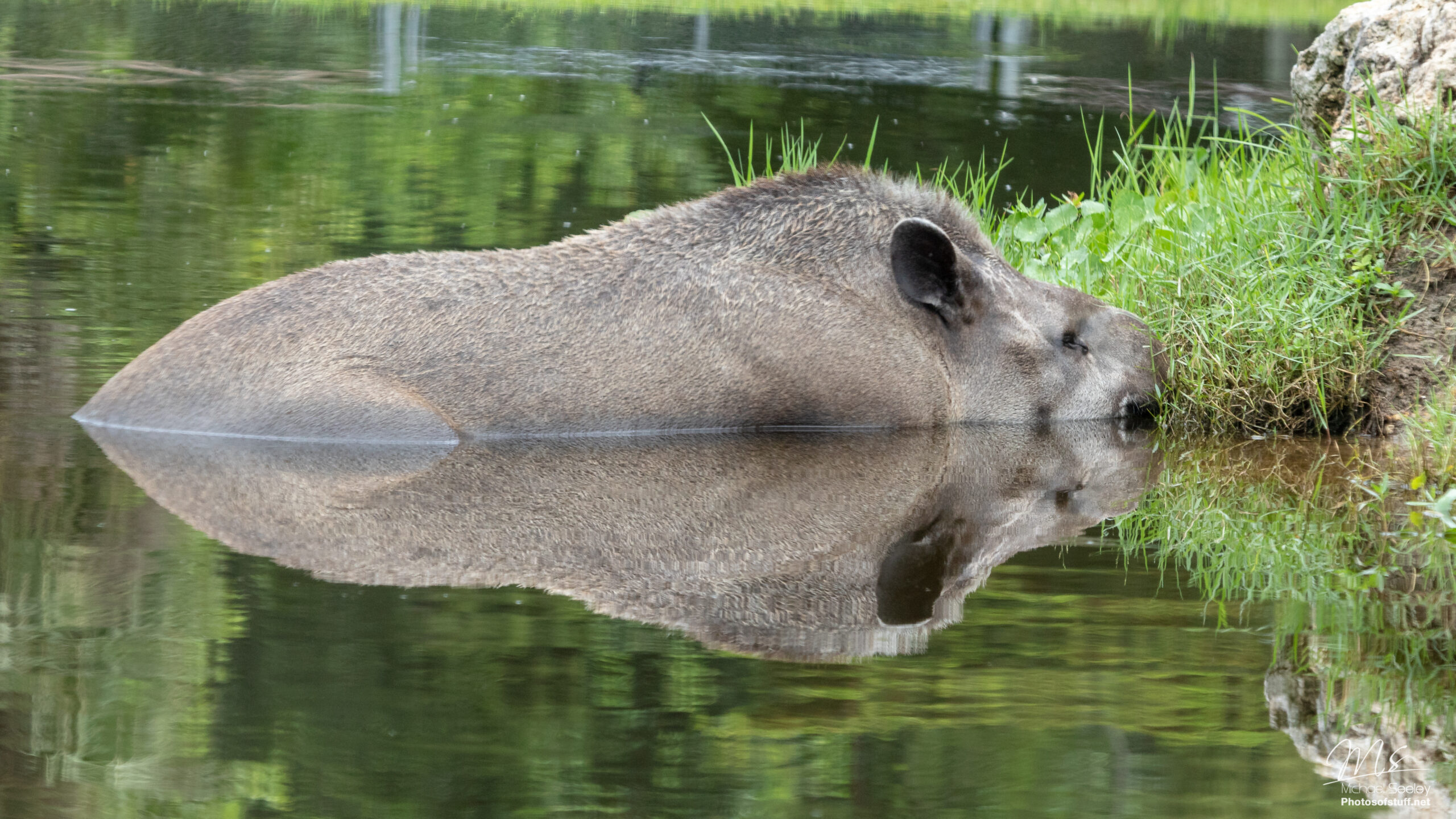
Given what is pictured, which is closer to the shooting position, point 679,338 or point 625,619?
point 625,619

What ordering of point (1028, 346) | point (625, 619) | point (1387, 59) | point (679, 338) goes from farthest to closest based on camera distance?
1. point (1387, 59)
2. point (1028, 346)
3. point (679, 338)
4. point (625, 619)

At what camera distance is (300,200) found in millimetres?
12859

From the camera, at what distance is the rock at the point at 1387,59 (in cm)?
728

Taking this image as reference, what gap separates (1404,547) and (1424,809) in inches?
83.7

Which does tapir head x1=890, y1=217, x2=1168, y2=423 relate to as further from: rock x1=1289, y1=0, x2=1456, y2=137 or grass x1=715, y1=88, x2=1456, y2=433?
rock x1=1289, y1=0, x2=1456, y2=137

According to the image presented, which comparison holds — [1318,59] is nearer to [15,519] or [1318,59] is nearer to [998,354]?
[998,354]

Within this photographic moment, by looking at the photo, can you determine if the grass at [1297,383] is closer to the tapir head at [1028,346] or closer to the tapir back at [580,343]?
the tapir head at [1028,346]

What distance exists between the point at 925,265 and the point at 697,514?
2.31 metres

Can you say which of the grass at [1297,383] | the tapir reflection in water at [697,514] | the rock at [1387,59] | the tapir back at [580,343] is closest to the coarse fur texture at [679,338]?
the tapir back at [580,343]

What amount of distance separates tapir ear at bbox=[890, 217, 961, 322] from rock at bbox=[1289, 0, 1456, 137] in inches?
80.7

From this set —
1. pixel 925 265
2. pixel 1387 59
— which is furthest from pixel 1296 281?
pixel 925 265

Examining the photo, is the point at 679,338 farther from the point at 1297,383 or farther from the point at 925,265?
the point at 1297,383

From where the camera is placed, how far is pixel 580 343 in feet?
22.1

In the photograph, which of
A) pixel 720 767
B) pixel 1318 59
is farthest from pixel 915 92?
pixel 720 767
